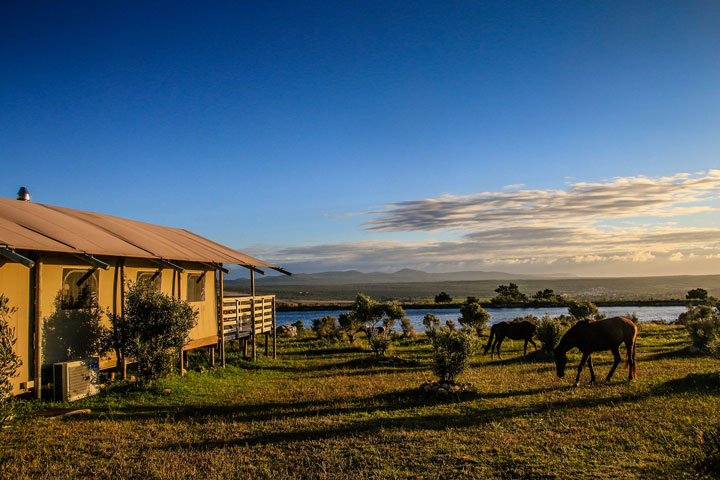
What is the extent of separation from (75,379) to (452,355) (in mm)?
9919

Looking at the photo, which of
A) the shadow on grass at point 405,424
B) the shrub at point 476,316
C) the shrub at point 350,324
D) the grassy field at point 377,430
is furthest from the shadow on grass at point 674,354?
the shrub at point 350,324

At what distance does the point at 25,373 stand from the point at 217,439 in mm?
5578

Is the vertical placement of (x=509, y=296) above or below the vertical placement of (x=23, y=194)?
below

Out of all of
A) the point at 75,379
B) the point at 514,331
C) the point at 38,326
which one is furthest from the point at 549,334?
the point at 38,326

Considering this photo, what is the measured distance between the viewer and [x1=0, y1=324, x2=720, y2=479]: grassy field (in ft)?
23.9

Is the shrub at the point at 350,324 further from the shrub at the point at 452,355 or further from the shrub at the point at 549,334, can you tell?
the shrub at the point at 452,355

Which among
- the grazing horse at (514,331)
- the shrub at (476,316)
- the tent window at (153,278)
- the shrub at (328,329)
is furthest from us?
the shrub at (476,316)

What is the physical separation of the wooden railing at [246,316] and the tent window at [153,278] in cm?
318

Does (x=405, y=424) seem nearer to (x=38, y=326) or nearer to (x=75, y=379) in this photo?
(x=75, y=379)

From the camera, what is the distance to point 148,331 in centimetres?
1366

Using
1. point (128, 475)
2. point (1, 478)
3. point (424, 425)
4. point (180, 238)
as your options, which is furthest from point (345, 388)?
point (180, 238)

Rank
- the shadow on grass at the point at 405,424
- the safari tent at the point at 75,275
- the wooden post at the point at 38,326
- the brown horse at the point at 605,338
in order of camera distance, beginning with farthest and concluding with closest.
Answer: the brown horse at the point at 605,338 → the wooden post at the point at 38,326 → the safari tent at the point at 75,275 → the shadow on grass at the point at 405,424

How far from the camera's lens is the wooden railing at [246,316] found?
19859mm

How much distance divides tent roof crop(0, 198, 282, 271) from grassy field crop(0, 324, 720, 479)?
3765 millimetres
